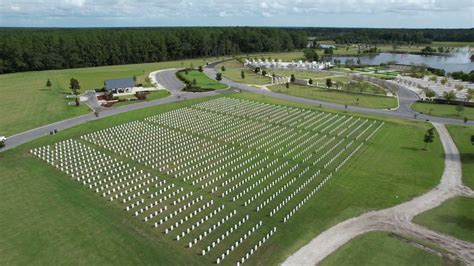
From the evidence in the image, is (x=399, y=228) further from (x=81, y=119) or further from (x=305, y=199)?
(x=81, y=119)

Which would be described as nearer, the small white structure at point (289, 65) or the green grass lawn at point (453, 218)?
the green grass lawn at point (453, 218)

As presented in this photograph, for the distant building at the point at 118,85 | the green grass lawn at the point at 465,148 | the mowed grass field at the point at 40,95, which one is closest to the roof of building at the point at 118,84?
the distant building at the point at 118,85

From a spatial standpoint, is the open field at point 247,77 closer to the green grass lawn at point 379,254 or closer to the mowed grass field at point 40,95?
the mowed grass field at point 40,95

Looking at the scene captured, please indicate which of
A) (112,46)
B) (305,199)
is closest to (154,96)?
(305,199)

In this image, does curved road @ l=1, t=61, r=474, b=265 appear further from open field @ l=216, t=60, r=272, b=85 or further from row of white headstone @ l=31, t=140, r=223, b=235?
open field @ l=216, t=60, r=272, b=85

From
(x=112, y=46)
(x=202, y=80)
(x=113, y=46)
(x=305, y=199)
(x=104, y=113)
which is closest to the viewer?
(x=305, y=199)

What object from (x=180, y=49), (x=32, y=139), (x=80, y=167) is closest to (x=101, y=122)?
(x=32, y=139)
